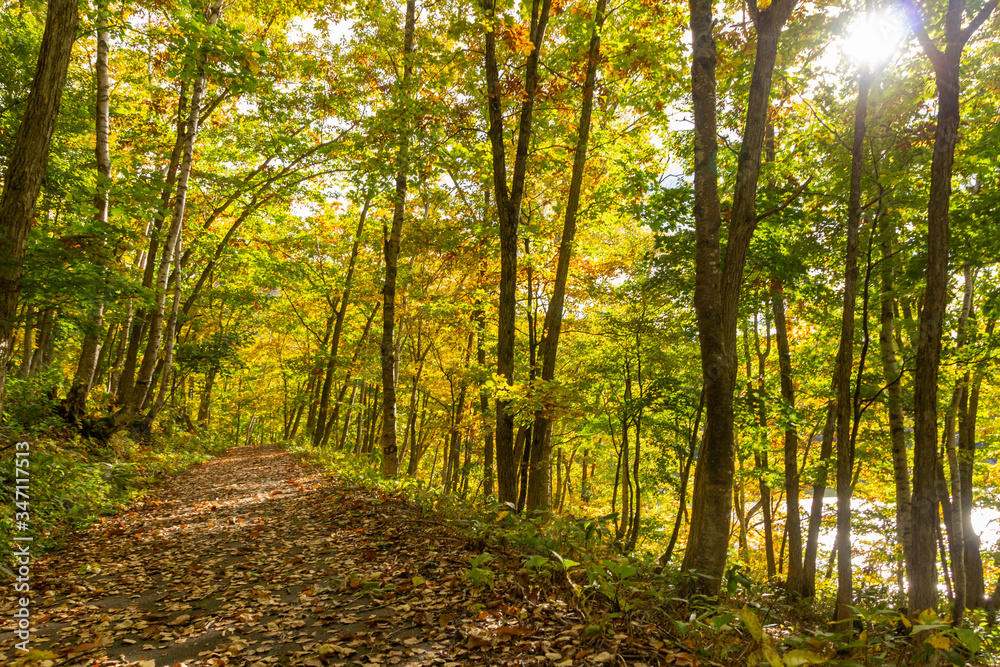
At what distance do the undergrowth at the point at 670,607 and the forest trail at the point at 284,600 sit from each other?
0.88ft

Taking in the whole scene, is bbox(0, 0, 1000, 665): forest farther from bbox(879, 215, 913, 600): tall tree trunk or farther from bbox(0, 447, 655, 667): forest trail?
bbox(0, 447, 655, 667): forest trail

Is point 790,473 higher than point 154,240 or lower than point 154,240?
lower

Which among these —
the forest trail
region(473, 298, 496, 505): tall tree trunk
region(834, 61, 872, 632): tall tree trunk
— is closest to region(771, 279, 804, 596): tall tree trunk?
region(834, 61, 872, 632): tall tree trunk

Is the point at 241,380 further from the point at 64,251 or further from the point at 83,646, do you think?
the point at 83,646

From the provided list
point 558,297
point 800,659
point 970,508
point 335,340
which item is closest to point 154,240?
point 335,340

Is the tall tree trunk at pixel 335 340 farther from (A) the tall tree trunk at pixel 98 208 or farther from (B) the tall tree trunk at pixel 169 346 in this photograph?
(A) the tall tree trunk at pixel 98 208

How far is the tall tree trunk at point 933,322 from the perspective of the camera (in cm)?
502

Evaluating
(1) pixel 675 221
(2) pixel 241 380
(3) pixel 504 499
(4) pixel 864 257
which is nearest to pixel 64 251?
(3) pixel 504 499

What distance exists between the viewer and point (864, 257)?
998 centimetres

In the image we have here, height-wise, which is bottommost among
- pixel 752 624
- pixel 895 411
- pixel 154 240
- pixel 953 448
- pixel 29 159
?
pixel 752 624

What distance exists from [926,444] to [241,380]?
33626 mm

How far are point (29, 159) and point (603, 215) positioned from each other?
9449mm

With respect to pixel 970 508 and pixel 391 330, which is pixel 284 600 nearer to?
pixel 391 330

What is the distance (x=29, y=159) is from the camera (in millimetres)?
4621
